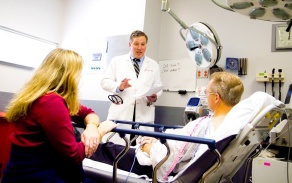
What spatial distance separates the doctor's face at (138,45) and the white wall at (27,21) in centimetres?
173

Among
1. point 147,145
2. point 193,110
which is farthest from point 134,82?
point 147,145

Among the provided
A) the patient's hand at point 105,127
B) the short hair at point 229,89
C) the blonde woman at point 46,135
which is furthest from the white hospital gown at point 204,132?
the blonde woman at point 46,135

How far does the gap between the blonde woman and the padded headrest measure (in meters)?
0.62

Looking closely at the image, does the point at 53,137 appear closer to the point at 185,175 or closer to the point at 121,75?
the point at 185,175

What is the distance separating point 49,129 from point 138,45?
1.80 m

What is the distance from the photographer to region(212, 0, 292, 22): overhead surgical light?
111 centimetres

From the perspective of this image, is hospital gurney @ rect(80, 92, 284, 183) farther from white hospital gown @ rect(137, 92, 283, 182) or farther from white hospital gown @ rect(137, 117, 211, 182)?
white hospital gown @ rect(137, 117, 211, 182)

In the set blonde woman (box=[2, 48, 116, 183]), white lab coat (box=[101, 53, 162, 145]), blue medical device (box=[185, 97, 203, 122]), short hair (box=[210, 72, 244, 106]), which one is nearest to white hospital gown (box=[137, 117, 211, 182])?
short hair (box=[210, 72, 244, 106])

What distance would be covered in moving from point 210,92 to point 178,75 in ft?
5.59

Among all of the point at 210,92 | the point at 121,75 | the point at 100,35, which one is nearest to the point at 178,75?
the point at 121,75

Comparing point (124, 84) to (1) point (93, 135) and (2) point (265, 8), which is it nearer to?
(1) point (93, 135)

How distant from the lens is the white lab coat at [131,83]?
263cm

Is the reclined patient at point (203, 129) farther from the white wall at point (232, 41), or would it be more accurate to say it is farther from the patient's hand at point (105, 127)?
→ the white wall at point (232, 41)

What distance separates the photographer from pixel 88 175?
4.77ft
